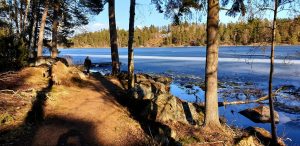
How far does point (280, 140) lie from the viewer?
1290 centimetres

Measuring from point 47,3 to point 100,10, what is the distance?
343cm

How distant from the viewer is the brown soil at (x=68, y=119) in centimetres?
841

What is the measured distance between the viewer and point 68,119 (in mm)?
9703

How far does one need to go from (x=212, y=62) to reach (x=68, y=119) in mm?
4723

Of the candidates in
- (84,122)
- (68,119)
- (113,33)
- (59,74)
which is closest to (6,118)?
(68,119)

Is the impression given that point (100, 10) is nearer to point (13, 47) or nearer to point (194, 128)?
point (13, 47)

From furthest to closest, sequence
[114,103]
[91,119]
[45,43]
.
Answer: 1. [45,43]
2. [114,103]
3. [91,119]

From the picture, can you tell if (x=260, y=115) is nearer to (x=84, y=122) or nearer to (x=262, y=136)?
(x=262, y=136)

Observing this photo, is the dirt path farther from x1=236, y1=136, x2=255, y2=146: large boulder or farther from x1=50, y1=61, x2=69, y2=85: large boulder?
x1=236, y1=136, x2=255, y2=146: large boulder

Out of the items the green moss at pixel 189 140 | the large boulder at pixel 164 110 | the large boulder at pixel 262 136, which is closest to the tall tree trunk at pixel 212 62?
the large boulder at pixel 164 110

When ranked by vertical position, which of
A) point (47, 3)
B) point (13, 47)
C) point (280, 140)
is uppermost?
point (47, 3)

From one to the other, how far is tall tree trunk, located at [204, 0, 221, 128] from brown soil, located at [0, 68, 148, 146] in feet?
8.31

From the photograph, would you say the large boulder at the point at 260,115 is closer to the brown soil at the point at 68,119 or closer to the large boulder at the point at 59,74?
the brown soil at the point at 68,119

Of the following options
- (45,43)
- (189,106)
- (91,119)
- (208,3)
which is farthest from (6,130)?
(45,43)
